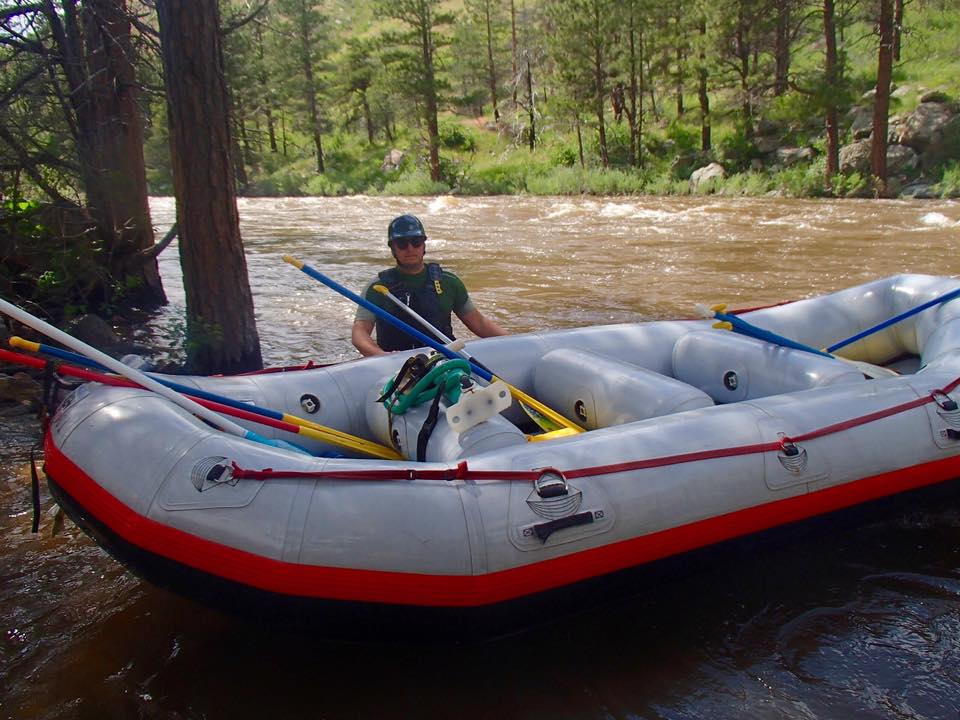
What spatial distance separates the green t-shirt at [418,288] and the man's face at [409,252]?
0.06 m

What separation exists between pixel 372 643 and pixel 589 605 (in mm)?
709

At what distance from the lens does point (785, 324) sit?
4.32m

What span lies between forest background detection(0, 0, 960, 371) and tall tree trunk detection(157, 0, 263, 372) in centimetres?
1

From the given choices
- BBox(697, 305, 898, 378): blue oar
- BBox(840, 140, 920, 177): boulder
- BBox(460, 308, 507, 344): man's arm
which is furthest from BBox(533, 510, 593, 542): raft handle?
BBox(840, 140, 920, 177): boulder

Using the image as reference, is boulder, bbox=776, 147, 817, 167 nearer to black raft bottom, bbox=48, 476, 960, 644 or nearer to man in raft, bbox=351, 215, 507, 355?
man in raft, bbox=351, 215, 507, 355

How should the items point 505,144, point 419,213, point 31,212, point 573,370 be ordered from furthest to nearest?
point 505,144
point 419,213
point 31,212
point 573,370

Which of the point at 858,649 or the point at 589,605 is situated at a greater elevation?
the point at 589,605

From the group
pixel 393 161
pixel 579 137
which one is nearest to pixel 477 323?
pixel 579 137

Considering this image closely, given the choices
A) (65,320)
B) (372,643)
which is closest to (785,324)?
(372,643)

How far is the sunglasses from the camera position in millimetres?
4133

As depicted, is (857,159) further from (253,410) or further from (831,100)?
(253,410)

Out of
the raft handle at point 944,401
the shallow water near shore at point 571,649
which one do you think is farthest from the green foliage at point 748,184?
the shallow water near shore at point 571,649

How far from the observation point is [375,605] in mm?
2293

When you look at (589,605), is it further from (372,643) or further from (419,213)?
(419,213)
